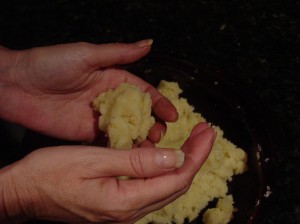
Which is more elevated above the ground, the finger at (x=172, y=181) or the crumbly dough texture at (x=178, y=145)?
the finger at (x=172, y=181)

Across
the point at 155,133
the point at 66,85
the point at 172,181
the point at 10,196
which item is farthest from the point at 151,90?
the point at 10,196

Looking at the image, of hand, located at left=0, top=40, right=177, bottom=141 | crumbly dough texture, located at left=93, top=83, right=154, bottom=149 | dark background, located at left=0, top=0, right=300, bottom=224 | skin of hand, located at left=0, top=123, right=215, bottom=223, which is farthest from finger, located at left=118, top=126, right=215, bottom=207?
dark background, located at left=0, top=0, right=300, bottom=224

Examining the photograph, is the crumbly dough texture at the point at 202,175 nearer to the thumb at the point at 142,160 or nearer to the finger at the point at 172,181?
the finger at the point at 172,181

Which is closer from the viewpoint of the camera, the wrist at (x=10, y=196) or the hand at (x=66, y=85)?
the wrist at (x=10, y=196)

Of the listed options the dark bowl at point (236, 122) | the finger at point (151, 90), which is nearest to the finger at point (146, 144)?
the finger at point (151, 90)

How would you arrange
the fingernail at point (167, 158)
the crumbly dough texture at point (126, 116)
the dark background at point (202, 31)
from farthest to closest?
the dark background at point (202, 31)
the crumbly dough texture at point (126, 116)
the fingernail at point (167, 158)

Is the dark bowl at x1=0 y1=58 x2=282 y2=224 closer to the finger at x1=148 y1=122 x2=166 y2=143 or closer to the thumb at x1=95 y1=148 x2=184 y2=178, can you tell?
the finger at x1=148 y1=122 x2=166 y2=143

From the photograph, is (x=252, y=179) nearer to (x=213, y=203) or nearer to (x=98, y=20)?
(x=213, y=203)
